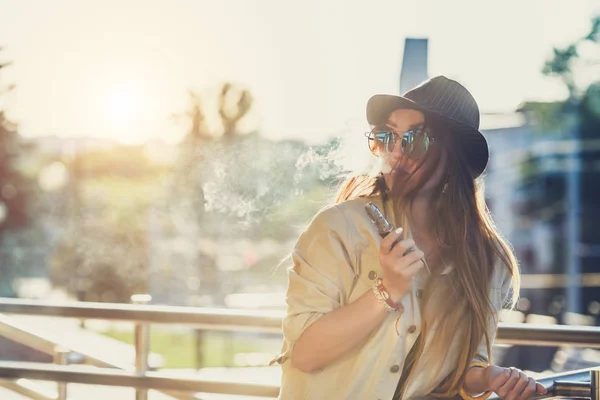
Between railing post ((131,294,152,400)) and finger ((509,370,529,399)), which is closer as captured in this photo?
finger ((509,370,529,399))

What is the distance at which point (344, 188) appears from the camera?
1579 millimetres

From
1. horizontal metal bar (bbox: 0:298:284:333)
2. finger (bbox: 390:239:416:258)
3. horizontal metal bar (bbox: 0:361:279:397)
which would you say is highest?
finger (bbox: 390:239:416:258)

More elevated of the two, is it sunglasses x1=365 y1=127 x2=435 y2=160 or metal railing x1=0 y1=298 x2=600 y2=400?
sunglasses x1=365 y1=127 x2=435 y2=160

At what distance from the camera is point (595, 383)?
115 cm

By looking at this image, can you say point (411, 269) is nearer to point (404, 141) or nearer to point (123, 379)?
point (404, 141)

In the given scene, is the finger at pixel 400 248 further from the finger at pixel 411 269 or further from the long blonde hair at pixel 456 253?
the long blonde hair at pixel 456 253

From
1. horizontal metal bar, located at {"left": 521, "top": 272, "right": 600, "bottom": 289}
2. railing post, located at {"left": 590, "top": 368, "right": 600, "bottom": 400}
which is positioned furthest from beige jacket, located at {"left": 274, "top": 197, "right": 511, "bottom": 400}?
horizontal metal bar, located at {"left": 521, "top": 272, "right": 600, "bottom": 289}

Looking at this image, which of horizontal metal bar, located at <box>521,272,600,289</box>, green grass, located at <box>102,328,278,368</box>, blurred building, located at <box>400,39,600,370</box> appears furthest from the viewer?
horizontal metal bar, located at <box>521,272,600,289</box>

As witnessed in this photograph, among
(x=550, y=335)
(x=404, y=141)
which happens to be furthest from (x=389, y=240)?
(x=550, y=335)

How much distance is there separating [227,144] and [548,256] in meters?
15.5

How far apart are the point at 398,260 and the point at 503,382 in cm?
34

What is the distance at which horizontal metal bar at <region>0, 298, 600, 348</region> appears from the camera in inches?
79.5

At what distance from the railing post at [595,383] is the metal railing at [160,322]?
883mm

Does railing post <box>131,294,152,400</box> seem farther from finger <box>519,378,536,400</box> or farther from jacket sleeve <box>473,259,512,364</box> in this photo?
finger <box>519,378,536,400</box>
